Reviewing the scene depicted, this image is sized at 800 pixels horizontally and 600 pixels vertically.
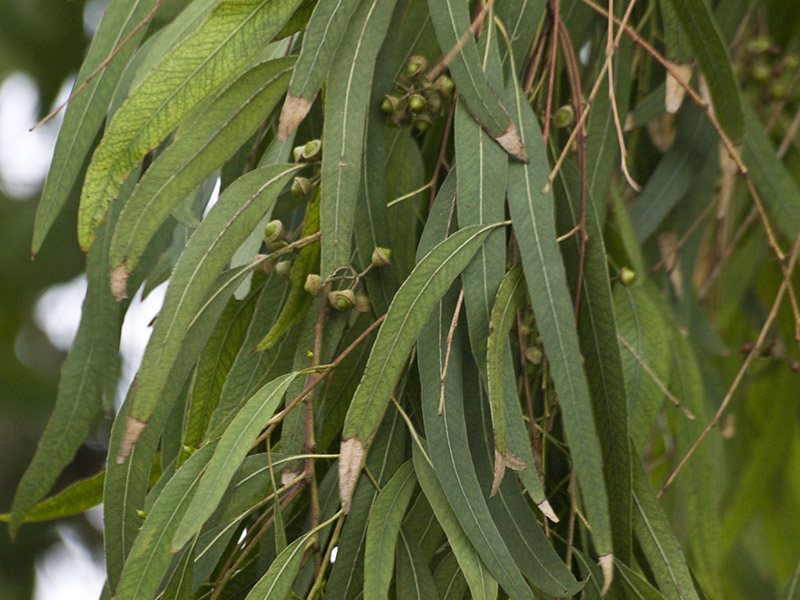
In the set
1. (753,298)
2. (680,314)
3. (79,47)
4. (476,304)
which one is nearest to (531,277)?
(476,304)

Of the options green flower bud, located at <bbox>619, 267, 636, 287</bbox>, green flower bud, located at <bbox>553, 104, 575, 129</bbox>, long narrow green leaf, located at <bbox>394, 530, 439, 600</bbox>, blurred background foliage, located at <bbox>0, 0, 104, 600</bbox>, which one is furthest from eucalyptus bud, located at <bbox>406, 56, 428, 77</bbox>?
blurred background foliage, located at <bbox>0, 0, 104, 600</bbox>

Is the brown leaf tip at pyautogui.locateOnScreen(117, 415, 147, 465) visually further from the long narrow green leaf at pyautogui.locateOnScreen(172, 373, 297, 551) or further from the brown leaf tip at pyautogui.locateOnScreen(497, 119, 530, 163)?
the brown leaf tip at pyautogui.locateOnScreen(497, 119, 530, 163)

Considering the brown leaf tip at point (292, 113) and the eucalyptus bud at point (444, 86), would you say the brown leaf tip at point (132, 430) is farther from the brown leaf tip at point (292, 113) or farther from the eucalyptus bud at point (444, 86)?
the eucalyptus bud at point (444, 86)

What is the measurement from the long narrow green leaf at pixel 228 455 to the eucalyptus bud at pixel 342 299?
0.18 ft

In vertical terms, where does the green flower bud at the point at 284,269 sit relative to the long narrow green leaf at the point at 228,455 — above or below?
above

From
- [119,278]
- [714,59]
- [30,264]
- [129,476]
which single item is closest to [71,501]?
[129,476]

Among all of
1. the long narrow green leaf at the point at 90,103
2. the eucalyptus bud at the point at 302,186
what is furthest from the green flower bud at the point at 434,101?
the long narrow green leaf at the point at 90,103

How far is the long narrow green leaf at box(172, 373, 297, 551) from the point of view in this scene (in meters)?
0.44

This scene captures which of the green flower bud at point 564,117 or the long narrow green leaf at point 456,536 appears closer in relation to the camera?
the long narrow green leaf at point 456,536

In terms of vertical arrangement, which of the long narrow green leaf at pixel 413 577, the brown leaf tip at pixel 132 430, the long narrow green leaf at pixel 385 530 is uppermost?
the brown leaf tip at pixel 132 430

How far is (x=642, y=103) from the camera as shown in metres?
0.80

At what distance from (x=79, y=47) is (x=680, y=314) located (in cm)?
160

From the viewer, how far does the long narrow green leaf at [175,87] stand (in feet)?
1.74

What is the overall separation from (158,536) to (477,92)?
32 cm
